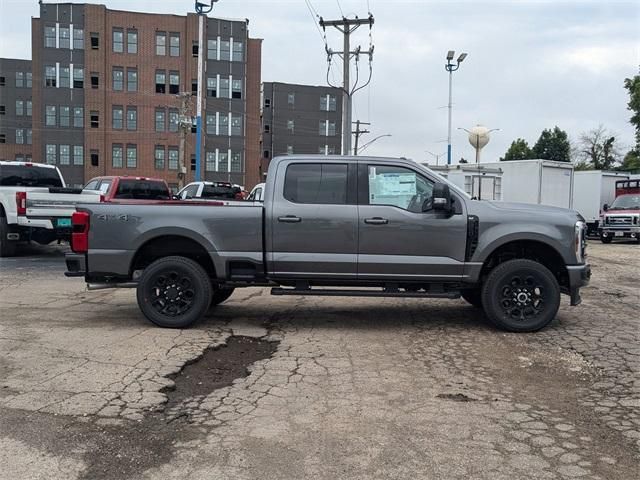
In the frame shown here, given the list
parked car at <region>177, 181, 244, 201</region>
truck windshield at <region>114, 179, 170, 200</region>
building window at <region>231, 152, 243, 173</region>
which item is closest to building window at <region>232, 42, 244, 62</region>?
building window at <region>231, 152, 243, 173</region>

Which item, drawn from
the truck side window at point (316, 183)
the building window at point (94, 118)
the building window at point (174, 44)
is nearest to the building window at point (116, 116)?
the building window at point (94, 118)

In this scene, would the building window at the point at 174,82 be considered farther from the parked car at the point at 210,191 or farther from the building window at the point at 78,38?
the parked car at the point at 210,191

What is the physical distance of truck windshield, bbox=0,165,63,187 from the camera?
569 inches

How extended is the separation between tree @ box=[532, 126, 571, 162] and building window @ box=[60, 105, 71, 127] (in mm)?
48762

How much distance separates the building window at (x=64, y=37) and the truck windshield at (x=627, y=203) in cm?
5197

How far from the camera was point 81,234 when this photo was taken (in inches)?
270

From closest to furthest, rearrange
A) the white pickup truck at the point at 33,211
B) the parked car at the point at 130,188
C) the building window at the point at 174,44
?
the white pickup truck at the point at 33,211
the parked car at the point at 130,188
the building window at the point at 174,44

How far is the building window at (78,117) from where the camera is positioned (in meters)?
57.8

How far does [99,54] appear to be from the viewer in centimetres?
5697

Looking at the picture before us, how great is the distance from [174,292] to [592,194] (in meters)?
25.7

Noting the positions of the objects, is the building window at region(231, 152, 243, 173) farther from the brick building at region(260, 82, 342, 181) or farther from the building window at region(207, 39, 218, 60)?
the brick building at region(260, 82, 342, 181)

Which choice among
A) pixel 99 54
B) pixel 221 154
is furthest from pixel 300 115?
pixel 99 54

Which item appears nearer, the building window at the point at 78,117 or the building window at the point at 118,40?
the building window at the point at 118,40

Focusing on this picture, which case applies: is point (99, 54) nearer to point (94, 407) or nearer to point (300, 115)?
point (300, 115)
